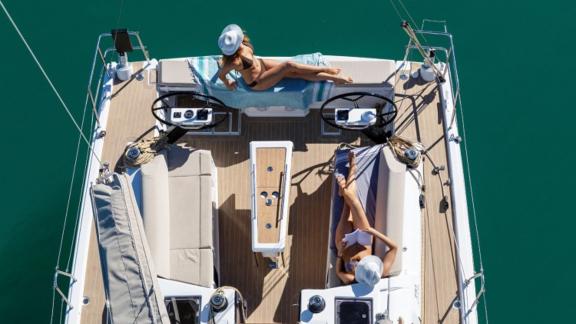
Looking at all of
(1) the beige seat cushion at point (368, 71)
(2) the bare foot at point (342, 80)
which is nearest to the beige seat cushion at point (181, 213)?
(2) the bare foot at point (342, 80)

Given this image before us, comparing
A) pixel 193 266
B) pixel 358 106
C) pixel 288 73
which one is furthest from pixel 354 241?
pixel 358 106

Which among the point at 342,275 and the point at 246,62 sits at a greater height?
the point at 246,62

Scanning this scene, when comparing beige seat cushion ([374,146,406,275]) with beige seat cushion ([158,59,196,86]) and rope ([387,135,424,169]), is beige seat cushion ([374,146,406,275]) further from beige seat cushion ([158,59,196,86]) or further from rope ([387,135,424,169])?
beige seat cushion ([158,59,196,86])

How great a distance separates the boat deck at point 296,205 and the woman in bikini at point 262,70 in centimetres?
96

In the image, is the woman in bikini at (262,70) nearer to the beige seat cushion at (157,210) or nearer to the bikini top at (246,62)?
the bikini top at (246,62)

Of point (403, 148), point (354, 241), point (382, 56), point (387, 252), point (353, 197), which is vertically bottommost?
point (387, 252)

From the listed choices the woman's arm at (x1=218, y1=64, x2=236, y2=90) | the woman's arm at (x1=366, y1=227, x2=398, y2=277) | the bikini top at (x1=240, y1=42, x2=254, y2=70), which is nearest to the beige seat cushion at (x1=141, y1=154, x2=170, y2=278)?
the woman's arm at (x1=218, y1=64, x2=236, y2=90)

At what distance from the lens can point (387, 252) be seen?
7.55m

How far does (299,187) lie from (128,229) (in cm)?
289

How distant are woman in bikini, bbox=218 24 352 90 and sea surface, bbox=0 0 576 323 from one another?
11.7 feet

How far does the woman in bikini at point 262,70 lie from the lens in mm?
8109

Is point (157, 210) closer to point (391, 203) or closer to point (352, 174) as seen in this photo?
point (352, 174)

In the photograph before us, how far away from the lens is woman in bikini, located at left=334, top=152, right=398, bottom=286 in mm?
7488

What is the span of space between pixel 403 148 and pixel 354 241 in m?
1.41
